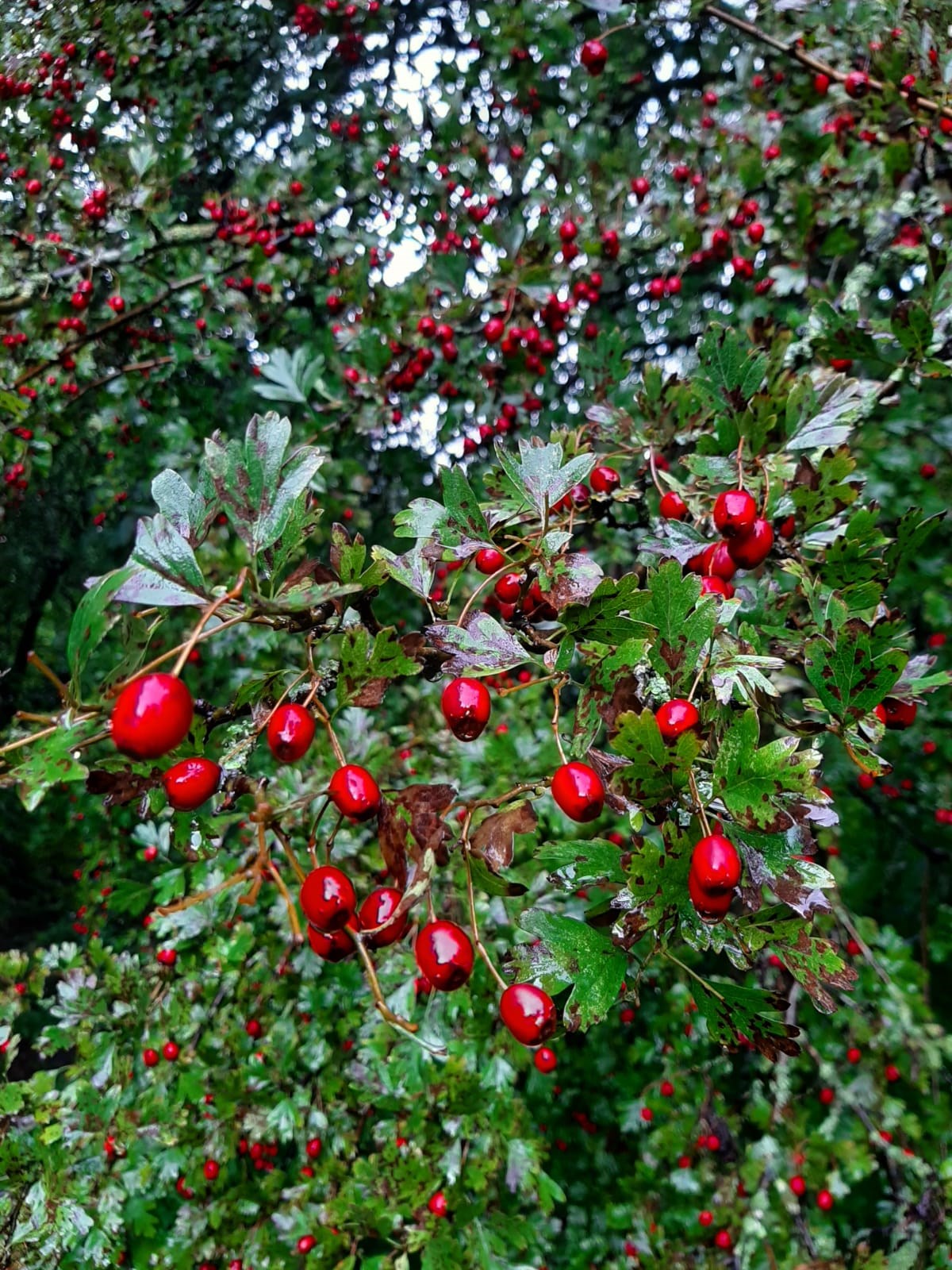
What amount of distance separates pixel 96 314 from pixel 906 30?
2.16 metres

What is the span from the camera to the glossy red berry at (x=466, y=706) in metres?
0.67

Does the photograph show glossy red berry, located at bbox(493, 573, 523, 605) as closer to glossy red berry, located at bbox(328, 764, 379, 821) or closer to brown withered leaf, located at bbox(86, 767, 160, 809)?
glossy red berry, located at bbox(328, 764, 379, 821)

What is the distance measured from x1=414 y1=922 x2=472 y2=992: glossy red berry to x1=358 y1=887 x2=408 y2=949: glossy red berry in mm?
34

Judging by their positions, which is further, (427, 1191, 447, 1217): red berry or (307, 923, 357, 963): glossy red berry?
(427, 1191, 447, 1217): red berry

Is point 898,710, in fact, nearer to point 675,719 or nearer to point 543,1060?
point 675,719

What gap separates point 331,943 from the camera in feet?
2.35

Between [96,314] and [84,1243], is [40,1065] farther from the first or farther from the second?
[96,314]

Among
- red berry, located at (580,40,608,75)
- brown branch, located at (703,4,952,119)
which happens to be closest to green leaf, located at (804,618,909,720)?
brown branch, located at (703,4,952,119)

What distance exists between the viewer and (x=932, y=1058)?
5.87ft

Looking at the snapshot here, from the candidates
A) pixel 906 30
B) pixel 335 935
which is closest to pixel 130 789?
pixel 335 935

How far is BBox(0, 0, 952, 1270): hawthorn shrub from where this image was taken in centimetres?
67

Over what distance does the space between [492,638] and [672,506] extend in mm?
414

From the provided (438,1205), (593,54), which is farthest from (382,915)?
(593,54)

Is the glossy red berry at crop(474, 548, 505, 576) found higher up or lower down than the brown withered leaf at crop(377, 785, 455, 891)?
higher up
